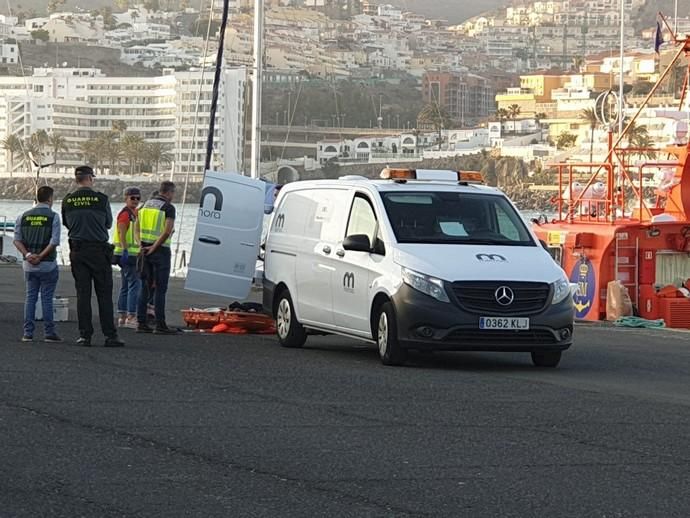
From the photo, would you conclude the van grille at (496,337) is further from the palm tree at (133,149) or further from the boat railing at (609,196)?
the palm tree at (133,149)

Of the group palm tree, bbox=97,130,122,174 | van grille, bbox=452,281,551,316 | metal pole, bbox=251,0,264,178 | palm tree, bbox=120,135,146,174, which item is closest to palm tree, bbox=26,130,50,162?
palm tree, bbox=97,130,122,174

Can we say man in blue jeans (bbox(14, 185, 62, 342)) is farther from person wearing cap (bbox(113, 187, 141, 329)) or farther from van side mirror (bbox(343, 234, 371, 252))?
van side mirror (bbox(343, 234, 371, 252))

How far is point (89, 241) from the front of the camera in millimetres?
17484

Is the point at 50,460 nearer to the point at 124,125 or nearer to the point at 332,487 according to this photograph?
the point at 332,487

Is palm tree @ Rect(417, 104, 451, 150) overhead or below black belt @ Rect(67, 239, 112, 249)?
below

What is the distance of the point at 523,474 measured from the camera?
9727 millimetres

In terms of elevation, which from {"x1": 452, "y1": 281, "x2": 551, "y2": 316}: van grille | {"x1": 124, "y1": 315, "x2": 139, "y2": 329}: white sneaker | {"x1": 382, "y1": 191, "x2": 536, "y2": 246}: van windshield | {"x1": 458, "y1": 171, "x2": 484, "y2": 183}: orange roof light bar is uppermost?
{"x1": 458, "y1": 171, "x2": 484, "y2": 183}: orange roof light bar

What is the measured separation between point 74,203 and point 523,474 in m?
8.90

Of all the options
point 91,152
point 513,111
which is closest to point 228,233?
point 91,152

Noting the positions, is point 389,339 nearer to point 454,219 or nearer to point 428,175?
point 454,219

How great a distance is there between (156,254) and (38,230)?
7.51ft

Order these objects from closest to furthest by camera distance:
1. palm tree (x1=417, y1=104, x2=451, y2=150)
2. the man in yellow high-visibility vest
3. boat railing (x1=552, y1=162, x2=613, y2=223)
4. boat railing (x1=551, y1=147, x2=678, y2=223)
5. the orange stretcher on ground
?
the man in yellow high-visibility vest < the orange stretcher on ground < boat railing (x1=551, y1=147, x2=678, y2=223) < boat railing (x1=552, y1=162, x2=613, y2=223) < palm tree (x1=417, y1=104, x2=451, y2=150)

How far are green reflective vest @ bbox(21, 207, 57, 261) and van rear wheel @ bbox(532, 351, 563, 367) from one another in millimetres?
5225

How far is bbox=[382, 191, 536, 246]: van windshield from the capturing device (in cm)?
1672
